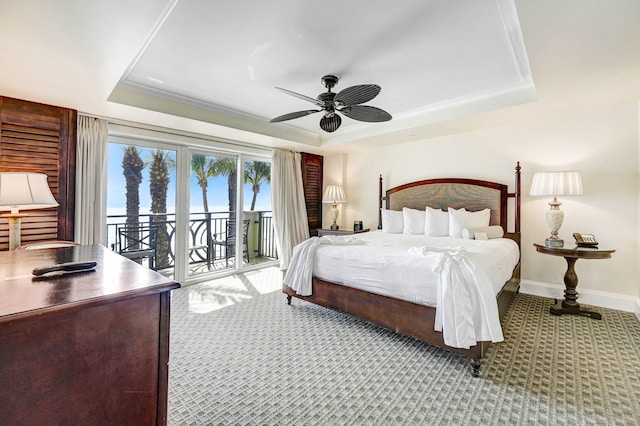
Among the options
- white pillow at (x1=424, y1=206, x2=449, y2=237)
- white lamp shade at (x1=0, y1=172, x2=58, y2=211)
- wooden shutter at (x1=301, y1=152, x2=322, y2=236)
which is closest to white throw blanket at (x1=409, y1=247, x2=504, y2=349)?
white pillow at (x1=424, y1=206, x2=449, y2=237)

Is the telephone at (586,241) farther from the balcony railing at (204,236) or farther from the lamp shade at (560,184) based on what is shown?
the balcony railing at (204,236)

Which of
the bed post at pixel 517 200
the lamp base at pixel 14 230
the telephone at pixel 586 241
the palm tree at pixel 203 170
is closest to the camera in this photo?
the lamp base at pixel 14 230

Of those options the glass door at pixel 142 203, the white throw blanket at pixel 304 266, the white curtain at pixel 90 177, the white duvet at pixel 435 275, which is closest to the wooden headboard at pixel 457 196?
the white duvet at pixel 435 275

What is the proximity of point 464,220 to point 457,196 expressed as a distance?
2.05ft

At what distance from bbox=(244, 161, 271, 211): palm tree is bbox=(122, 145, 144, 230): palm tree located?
65.1 inches

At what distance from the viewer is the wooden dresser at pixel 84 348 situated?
2.65ft

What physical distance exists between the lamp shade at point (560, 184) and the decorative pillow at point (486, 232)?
2.20ft

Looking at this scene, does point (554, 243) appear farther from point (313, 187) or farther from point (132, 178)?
point (132, 178)

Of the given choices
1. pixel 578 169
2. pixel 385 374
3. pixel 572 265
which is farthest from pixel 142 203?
pixel 578 169

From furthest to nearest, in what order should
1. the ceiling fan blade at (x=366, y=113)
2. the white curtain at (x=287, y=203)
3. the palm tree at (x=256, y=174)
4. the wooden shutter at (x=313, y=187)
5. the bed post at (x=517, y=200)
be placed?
the wooden shutter at (x=313, y=187) → the white curtain at (x=287, y=203) → the palm tree at (x=256, y=174) → the bed post at (x=517, y=200) → the ceiling fan blade at (x=366, y=113)

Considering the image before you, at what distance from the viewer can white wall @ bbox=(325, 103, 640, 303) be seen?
10.8ft

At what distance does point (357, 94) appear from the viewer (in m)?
2.52

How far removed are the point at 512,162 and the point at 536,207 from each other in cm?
68

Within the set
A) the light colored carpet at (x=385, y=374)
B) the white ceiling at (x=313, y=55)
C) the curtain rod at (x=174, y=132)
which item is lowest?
the light colored carpet at (x=385, y=374)
